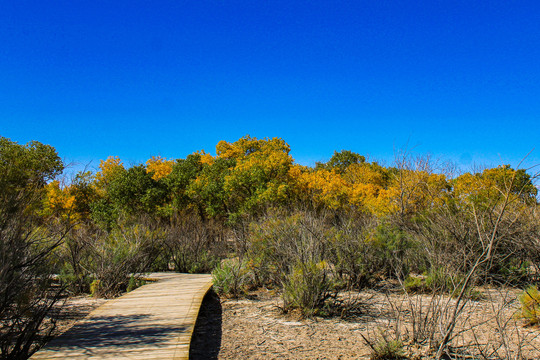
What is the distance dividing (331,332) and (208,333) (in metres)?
1.89

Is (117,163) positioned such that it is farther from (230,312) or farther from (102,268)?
(230,312)

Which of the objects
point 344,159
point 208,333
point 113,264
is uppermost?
point 344,159

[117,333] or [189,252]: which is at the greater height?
[189,252]

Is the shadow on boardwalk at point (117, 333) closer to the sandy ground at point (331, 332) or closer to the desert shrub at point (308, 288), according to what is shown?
the sandy ground at point (331, 332)

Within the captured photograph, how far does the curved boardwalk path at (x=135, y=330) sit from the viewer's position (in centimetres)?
429

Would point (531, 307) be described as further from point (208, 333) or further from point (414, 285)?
point (208, 333)

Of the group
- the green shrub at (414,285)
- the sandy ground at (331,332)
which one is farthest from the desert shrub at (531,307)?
the green shrub at (414,285)

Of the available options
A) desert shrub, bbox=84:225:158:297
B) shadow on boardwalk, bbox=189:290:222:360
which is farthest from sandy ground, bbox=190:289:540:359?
desert shrub, bbox=84:225:158:297

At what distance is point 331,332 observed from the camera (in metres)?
6.02

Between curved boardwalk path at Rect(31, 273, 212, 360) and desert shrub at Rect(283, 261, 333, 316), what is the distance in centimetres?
160

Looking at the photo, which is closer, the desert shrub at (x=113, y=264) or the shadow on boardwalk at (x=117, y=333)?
the shadow on boardwalk at (x=117, y=333)

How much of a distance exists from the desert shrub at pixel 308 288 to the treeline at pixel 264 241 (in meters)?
0.02

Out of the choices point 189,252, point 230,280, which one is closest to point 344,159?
point 189,252

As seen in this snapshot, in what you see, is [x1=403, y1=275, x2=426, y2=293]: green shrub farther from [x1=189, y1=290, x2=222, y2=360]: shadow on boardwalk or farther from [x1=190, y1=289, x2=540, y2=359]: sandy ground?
[x1=189, y1=290, x2=222, y2=360]: shadow on boardwalk
